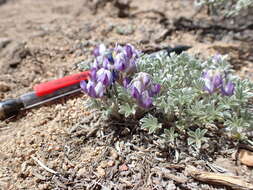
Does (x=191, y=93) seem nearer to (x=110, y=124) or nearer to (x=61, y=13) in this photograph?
(x=110, y=124)

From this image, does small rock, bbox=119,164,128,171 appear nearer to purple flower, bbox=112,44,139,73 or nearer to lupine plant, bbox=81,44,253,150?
lupine plant, bbox=81,44,253,150

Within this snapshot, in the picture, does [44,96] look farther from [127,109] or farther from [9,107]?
[127,109]

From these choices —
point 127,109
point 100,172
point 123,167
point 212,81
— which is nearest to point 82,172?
point 100,172

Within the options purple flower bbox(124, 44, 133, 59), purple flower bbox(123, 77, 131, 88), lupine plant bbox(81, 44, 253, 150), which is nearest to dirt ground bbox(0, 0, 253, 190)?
lupine plant bbox(81, 44, 253, 150)

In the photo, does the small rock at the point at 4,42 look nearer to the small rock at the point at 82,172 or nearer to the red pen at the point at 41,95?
the red pen at the point at 41,95

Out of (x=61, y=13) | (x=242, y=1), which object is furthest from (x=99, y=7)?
(x=242, y=1)

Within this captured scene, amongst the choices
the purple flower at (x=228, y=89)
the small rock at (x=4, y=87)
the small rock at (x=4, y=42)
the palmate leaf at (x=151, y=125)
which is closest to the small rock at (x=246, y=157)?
the purple flower at (x=228, y=89)
